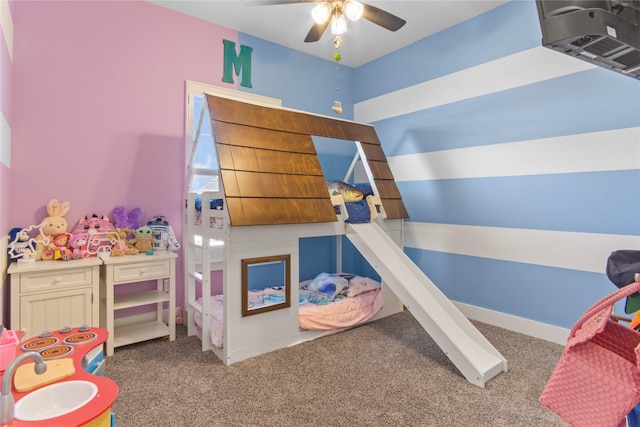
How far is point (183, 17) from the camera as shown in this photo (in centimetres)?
317

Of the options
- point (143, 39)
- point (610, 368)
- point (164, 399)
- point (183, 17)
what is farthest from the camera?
point (183, 17)

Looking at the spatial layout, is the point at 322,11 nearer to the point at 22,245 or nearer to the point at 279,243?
the point at 279,243

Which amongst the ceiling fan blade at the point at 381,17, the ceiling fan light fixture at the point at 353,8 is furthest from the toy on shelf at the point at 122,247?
the ceiling fan blade at the point at 381,17

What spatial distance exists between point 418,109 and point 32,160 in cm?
358

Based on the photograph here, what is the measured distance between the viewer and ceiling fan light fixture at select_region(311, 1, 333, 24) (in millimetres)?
2201

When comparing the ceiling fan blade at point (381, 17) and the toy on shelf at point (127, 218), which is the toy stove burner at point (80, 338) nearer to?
the toy on shelf at point (127, 218)

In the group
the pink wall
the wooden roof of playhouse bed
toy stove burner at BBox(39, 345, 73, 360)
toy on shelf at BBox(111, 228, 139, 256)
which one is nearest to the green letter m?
the pink wall

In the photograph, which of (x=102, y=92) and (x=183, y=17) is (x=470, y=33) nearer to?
(x=183, y=17)

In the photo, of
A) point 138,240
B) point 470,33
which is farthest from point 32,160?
point 470,33

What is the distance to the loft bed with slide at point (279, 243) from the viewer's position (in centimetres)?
233

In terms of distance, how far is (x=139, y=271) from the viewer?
102 inches

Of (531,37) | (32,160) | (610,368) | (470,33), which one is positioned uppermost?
(470,33)

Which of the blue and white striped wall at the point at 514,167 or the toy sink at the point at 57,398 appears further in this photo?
the blue and white striped wall at the point at 514,167

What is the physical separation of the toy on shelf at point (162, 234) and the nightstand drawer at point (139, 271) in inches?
10.4
